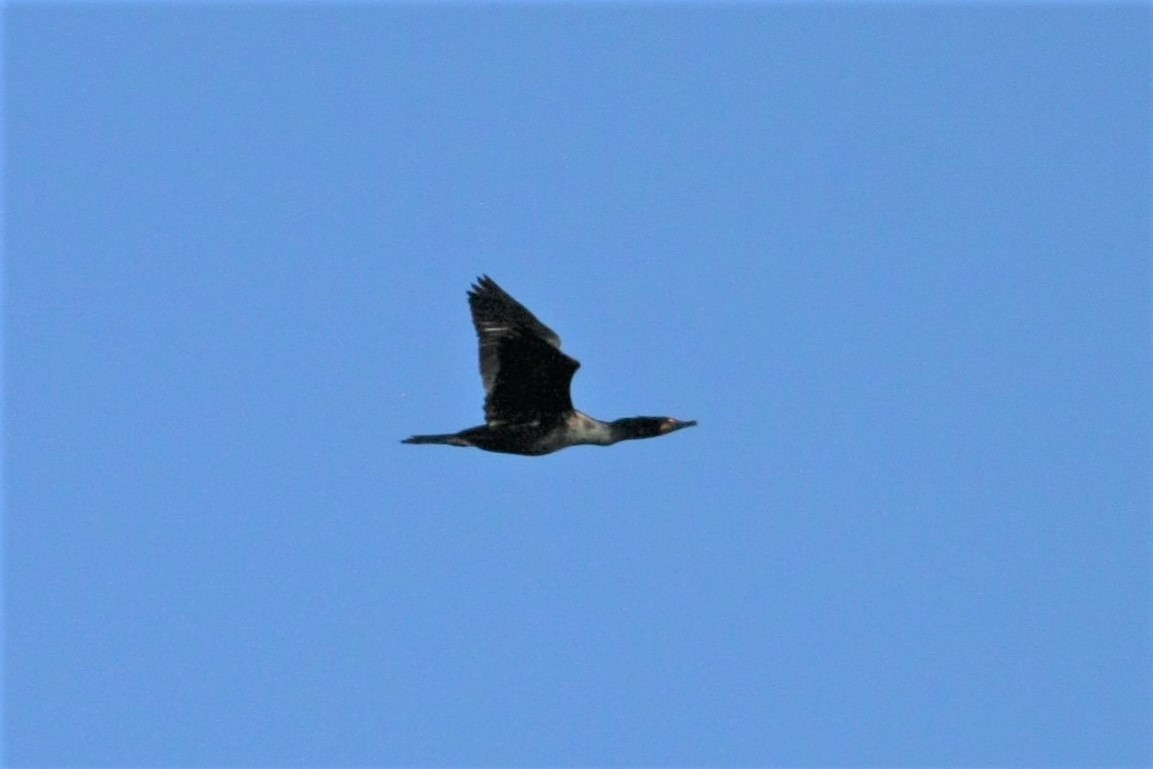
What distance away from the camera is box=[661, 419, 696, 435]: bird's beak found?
53406mm

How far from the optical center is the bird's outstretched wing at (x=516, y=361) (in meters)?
52.2

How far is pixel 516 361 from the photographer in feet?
172

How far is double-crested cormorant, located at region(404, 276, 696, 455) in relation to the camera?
5219 cm

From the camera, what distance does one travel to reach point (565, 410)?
173 ft

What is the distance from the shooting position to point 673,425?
175 feet

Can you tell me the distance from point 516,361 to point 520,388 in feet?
0.99

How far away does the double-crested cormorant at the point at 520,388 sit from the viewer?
52.2 meters

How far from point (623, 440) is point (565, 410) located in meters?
0.81

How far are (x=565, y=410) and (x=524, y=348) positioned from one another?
0.82 meters

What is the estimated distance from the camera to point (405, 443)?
52625 millimetres

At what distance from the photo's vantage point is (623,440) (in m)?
53.3

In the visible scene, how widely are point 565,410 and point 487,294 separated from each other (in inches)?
50.8

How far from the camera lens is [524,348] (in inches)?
2057

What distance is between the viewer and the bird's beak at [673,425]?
175ft
